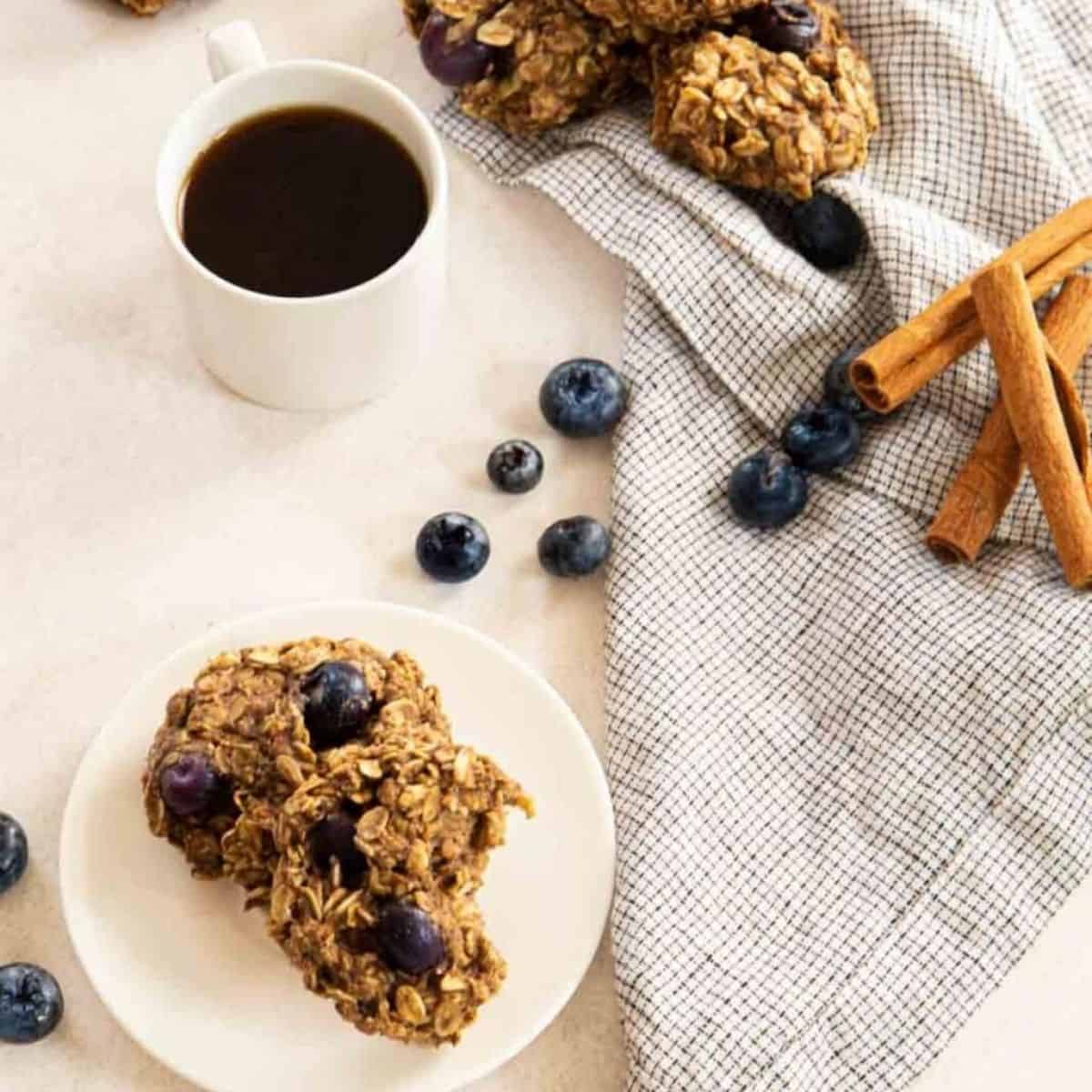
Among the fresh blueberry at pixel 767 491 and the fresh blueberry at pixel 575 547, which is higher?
the fresh blueberry at pixel 767 491

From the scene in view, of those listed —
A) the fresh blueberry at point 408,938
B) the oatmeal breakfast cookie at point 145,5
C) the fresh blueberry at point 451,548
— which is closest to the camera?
the fresh blueberry at point 408,938

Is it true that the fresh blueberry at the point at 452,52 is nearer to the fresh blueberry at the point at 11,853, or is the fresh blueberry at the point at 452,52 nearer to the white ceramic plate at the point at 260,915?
the white ceramic plate at the point at 260,915

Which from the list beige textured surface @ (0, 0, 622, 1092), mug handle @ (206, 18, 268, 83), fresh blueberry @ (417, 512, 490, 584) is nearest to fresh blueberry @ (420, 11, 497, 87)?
beige textured surface @ (0, 0, 622, 1092)

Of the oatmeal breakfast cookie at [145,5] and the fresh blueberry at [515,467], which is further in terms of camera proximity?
the oatmeal breakfast cookie at [145,5]

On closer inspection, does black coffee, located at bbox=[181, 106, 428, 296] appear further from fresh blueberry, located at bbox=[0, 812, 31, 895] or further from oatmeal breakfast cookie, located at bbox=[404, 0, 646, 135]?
fresh blueberry, located at bbox=[0, 812, 31, 895]

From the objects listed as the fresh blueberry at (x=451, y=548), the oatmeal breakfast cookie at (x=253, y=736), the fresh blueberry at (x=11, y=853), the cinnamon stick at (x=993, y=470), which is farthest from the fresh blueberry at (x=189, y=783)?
the cinnamon stick at (x=993, y=470)

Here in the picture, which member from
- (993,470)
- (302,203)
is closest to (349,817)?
(302,203)
